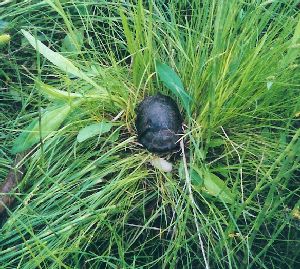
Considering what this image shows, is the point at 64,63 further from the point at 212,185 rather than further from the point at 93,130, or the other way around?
the point at 212,185

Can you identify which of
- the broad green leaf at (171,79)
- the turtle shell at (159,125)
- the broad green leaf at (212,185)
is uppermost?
the broad green leaf at (171,79)

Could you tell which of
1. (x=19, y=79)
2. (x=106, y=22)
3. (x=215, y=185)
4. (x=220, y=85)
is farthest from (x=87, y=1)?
(x=215, y=185)

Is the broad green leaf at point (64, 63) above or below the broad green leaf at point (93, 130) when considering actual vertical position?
above

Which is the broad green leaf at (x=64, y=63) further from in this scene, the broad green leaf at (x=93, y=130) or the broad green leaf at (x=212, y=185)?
the broad green leaf at (x=212, y=185)

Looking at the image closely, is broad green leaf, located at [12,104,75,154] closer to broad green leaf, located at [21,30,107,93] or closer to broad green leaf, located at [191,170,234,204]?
broad green leaf, located at [21,30,107,93]

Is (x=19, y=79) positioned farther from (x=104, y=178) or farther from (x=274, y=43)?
(x=274, y=43)

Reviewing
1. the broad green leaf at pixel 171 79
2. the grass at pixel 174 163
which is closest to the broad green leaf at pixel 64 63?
the grass at pixel 174 163
